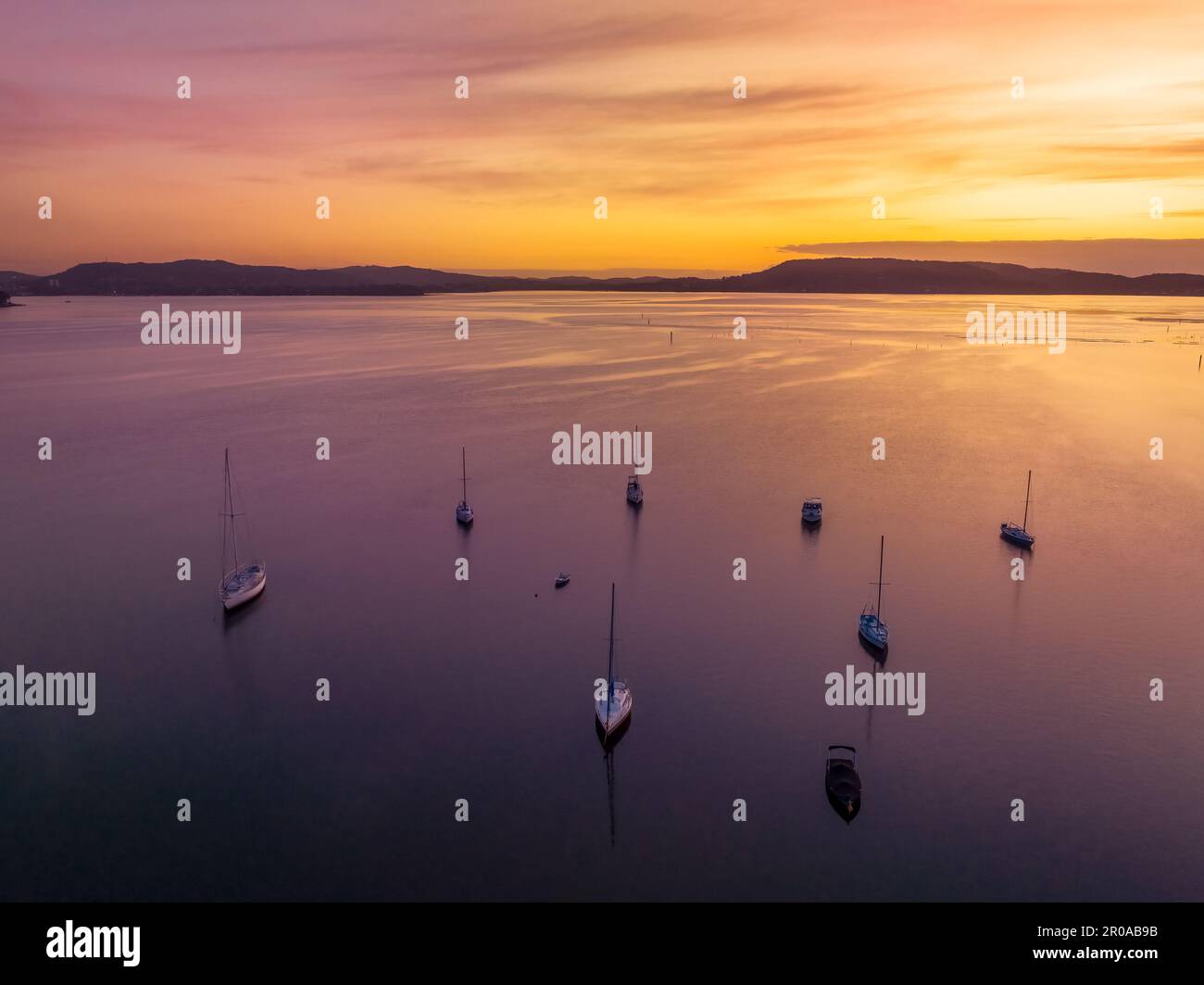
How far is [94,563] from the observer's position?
3020 centimetres

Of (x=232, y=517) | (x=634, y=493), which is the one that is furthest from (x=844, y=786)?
(x=232, y=517)

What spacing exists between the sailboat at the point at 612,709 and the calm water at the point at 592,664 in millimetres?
501

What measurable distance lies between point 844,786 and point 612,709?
5354mm

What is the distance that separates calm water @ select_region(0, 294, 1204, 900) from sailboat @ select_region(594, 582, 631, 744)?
19.7 inches

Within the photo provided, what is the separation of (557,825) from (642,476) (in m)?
27.7

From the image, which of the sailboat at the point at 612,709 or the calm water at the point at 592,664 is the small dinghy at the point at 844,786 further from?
the sailboat at the point at 612,709

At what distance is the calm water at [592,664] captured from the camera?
1634 centimetres

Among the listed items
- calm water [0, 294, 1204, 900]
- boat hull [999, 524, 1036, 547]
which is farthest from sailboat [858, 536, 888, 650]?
boat hull [999, 524, 1036, 547]

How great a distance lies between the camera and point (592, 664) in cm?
2341

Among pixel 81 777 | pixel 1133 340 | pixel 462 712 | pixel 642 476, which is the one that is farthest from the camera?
pixel 1133 340

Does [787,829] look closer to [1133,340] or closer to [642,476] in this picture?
[642,476]

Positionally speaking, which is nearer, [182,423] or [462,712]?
[462,712]
